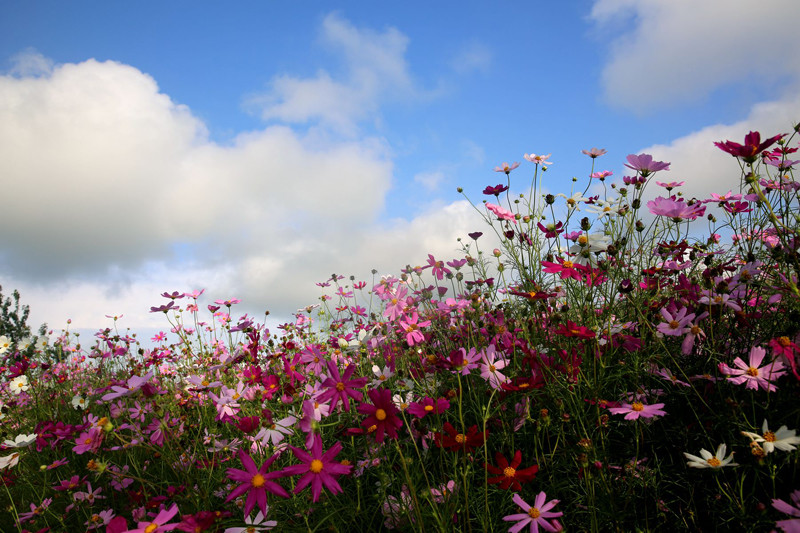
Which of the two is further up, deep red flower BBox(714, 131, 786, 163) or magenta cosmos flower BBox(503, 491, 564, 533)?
deep red flower BBox(714, 131, 786, 163)

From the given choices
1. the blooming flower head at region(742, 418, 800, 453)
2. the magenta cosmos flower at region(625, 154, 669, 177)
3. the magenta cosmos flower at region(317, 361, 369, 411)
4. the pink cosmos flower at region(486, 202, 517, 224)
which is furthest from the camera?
the pink cosmos flower at region(486, 202, 517, 224)

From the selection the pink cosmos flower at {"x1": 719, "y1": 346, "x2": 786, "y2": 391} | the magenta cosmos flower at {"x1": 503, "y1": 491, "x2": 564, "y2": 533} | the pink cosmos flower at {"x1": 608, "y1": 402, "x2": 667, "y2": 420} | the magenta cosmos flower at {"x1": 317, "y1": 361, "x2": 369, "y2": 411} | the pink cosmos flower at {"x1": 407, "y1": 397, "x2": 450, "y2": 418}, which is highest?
the magenta cosmos flower at {"x1": 317, "y1": 361, "x2": 369, "y2": 411}

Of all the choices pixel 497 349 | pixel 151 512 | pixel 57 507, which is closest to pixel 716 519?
pixel 497 349

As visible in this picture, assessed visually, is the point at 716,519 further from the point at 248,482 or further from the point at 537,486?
the point at 248,482

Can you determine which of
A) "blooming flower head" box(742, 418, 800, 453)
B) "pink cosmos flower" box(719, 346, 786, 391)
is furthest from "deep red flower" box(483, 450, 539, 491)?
"pink cosmos flower" box(719, 346, 786, 391)

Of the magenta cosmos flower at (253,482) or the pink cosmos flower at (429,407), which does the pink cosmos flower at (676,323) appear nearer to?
the pink cosmos flower at (429,407)

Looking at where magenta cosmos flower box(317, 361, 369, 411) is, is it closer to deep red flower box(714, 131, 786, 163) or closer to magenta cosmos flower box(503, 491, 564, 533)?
magenta cosmos flower box(503, 491, 564, 533)

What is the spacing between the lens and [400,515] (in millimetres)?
1352

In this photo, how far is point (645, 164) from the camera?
1.81 metres

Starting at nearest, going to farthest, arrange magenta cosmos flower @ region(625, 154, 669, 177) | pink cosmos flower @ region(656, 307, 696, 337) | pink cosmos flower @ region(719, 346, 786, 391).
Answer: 1. pink cosmos flower @ region(719, 346, 786, 391)
2. pink cosmos flower @ region(656, 307, 696, 337)
3. magenta cosmos flower @ region(625, 154, 669, 177)

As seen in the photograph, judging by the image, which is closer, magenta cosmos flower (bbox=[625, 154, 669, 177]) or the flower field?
the flower field

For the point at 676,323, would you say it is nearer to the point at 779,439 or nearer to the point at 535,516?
the point at 779,439

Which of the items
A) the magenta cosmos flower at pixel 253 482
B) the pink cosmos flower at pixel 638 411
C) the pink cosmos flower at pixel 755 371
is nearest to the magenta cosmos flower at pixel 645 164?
the pink cosmos flower at pixel 755 371

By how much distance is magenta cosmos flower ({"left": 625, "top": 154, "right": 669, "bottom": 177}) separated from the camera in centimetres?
178
